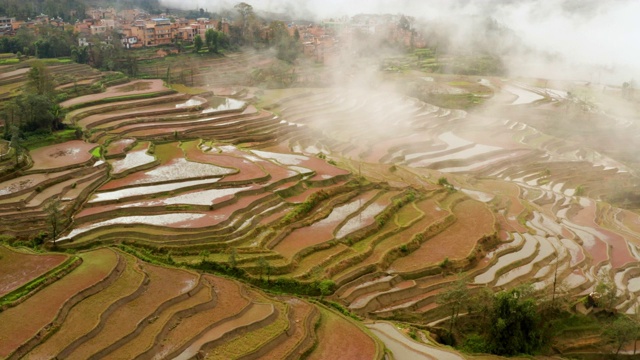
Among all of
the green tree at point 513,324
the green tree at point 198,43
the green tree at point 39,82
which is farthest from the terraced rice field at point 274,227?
the green tree at point 198,43

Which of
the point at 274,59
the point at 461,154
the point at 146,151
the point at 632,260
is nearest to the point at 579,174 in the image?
the point at 461,154

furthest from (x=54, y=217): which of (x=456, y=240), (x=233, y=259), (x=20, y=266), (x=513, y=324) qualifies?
(x=513, y=324)

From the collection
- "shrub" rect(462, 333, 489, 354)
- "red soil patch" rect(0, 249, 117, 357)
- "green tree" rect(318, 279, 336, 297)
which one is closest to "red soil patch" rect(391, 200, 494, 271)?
"green tree" rect(318, 279, 336, 297)

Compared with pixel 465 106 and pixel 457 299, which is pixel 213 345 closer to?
pixel 457 299

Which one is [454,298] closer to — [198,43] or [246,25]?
[198,43]

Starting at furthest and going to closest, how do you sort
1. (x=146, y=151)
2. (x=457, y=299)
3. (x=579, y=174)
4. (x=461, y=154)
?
(x=461, y=154)
(x=579, y=174)
(x=146, y=151)
(x=457, y=299)

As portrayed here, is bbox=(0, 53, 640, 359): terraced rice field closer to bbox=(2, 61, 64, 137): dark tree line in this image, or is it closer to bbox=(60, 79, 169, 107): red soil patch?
bbox=(60, 79, 169, 107): red soil patch
